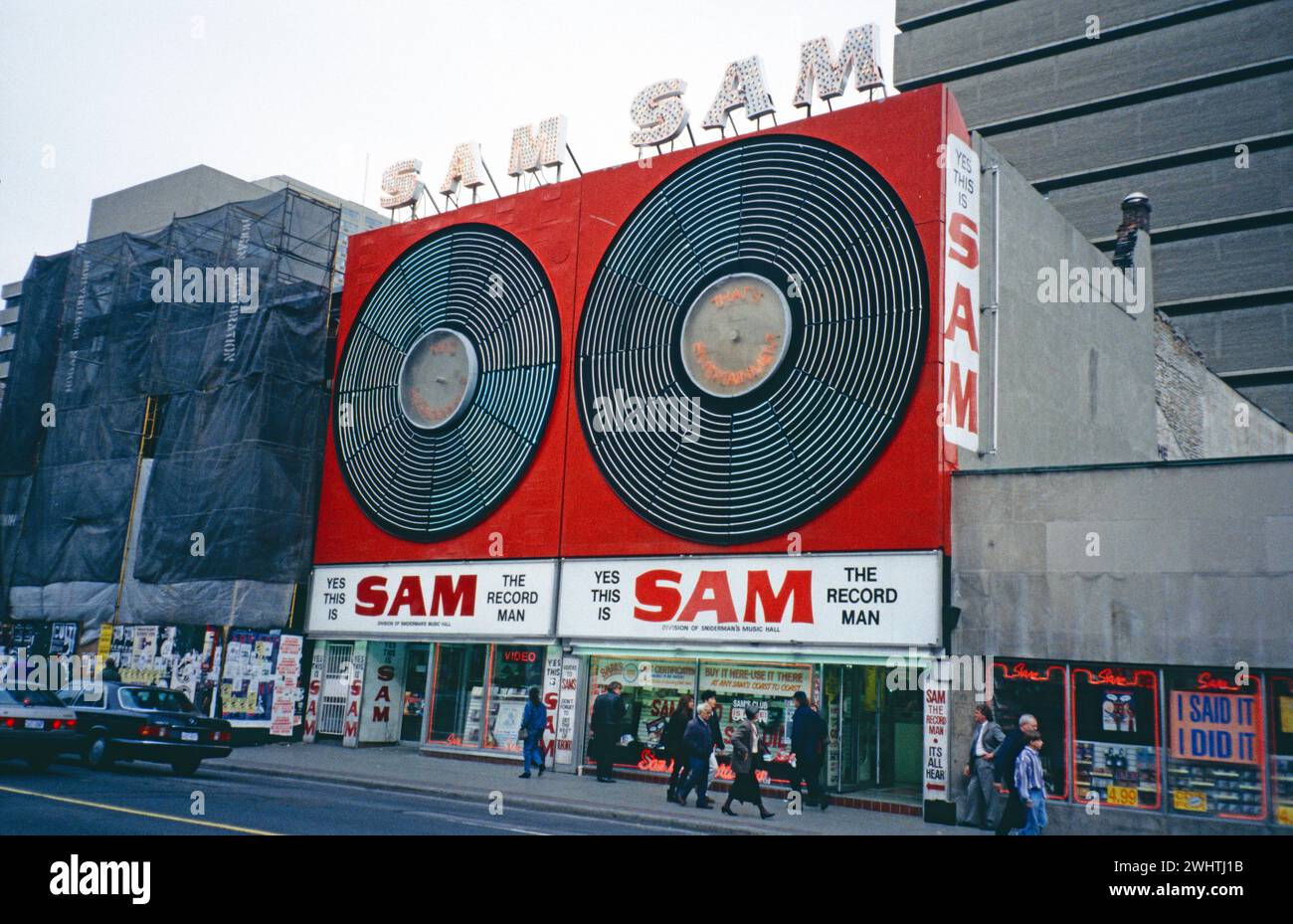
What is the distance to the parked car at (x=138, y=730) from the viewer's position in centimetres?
1838

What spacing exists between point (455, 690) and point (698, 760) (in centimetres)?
993

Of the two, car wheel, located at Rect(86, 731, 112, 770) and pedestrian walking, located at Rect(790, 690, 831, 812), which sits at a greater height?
pedestrian walking, located at Rect(790, 690, 831, 812)

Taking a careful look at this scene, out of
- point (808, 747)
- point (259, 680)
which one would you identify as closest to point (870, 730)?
point (808, 747)

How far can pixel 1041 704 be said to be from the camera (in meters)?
17.7

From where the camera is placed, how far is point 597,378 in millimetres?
24500

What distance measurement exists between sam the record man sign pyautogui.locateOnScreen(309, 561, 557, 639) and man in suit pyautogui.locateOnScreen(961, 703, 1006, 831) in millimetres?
9761

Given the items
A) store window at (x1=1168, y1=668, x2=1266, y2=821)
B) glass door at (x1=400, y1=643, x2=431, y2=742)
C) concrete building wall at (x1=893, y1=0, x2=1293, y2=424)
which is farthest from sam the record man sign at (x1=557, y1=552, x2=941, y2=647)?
concrete building wall at (x1=893, y1=0, x2=1293, y2=424)

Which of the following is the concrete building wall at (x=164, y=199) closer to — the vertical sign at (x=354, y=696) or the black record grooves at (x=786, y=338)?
the vertical sign at (x=354, y=696)

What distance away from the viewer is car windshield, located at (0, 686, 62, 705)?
58.1 ft

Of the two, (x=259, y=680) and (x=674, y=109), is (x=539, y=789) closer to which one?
(x=259, y=680)

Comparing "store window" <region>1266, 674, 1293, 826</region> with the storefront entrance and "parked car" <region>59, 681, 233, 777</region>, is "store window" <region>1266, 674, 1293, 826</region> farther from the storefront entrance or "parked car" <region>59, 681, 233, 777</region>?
"parked car" <region>59, 681, 233, 777</region>

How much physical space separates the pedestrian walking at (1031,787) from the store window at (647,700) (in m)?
9.07

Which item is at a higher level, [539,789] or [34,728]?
[34,728]

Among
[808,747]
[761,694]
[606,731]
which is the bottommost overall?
[606,731]
